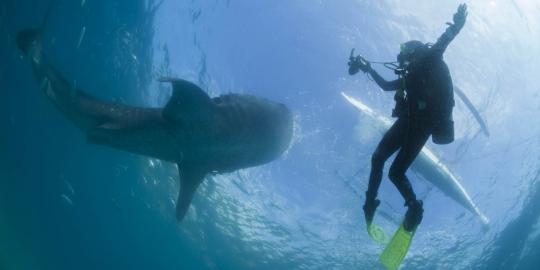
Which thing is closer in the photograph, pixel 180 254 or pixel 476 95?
pixel 476 95

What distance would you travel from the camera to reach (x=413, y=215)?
15.5 feet

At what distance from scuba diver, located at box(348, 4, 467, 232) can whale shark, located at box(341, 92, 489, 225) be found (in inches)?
387

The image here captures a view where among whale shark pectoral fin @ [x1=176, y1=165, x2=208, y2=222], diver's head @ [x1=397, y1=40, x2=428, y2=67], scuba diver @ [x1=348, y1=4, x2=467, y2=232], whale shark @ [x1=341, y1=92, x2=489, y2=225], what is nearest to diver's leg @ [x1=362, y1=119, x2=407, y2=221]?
scuba diver @ [x1=348, y1=4, x2=467, y2=232]

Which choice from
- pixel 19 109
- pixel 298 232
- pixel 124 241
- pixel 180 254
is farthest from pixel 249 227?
pixel 124 241

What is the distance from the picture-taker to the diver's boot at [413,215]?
470cm

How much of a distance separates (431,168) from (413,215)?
11.7 m

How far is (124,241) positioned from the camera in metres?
41.1

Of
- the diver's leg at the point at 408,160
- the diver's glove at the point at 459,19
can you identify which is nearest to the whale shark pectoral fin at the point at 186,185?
the diver's leg at the point at 408,160

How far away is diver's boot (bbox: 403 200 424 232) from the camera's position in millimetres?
4703

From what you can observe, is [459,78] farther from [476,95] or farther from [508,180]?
[508,180]

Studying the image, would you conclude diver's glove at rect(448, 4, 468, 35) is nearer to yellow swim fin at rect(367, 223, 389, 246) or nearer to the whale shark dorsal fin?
yellow swim fin at rect(367, 223, 389, 246)

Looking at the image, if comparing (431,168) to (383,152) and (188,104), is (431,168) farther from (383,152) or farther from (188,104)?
(188,104)

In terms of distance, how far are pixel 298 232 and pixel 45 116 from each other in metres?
18.9

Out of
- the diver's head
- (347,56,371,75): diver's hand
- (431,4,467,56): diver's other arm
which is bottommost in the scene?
(347,56,371,75): diver's hand
